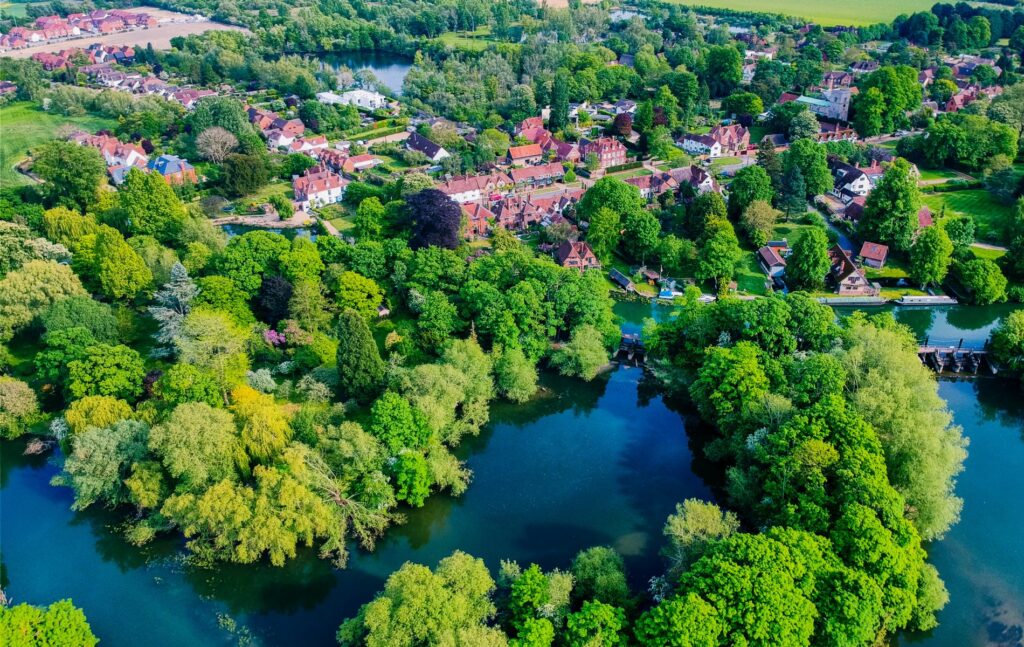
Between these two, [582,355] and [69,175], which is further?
[69,175]

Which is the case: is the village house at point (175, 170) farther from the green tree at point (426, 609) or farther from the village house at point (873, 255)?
the village house at point (873, 255)

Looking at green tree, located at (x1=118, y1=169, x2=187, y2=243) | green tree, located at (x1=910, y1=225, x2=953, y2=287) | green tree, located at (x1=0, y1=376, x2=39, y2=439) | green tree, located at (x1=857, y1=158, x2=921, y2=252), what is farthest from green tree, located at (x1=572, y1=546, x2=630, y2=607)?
green tree, located at (x1=118, y1=169, x2=187, y2=243)

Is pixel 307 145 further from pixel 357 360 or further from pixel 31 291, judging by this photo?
pixel 357 360

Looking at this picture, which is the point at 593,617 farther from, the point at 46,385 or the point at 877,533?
the point at 46,385

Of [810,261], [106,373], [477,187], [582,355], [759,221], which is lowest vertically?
[106,373]

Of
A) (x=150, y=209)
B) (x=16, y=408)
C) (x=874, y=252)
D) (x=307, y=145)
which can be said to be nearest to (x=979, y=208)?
(x=874, y=252)

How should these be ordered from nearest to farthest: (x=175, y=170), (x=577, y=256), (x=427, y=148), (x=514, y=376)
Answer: (x=514, y=376) → (x=577, y=256) → (x=175, y=170) → (x=427, y=148)

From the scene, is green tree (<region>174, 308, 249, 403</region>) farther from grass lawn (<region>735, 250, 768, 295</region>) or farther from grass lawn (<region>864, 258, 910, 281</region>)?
grass lawn (<region>864, 258, 910, 281</region>)

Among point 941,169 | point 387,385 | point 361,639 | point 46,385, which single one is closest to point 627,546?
point 361,639
